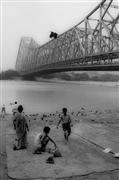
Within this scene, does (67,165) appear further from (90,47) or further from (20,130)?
(90,47)

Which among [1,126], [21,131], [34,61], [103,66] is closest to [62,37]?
[34,61]

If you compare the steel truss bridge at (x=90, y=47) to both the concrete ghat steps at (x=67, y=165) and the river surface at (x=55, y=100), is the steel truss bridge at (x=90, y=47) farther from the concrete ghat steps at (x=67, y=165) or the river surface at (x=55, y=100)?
the concrete ghat steps at (x=67, y=165)

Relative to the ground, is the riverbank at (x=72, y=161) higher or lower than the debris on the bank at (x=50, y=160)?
lower

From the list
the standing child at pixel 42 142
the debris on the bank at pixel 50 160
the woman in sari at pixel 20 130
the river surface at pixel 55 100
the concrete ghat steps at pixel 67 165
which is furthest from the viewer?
the river surface at pixel 55 100

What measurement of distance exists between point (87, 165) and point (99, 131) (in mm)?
4681

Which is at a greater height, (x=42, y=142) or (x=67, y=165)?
(x=42, y=142)

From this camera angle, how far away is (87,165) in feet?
22.5

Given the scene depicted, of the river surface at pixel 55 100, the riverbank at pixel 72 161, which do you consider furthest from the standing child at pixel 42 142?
the river surface at pixel 55 100

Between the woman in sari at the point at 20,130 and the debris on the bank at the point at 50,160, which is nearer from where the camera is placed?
the debris on the bank at the point at 50,160

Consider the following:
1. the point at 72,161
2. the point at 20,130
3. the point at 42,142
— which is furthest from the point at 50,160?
the point at 20,130

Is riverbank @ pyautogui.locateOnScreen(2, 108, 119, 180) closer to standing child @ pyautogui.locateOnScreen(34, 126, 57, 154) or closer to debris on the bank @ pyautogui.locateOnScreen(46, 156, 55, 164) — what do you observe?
debris on the bank @ pyautogui.locateOnScreen(46, 156, 55, 164)

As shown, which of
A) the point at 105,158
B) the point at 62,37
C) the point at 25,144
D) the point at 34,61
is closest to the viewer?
the point at 105,158

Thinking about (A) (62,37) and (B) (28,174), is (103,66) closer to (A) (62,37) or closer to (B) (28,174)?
(B) (28,174)

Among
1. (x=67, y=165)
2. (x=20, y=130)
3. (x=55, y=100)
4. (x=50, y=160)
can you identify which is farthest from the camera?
(x=55, y=100)
